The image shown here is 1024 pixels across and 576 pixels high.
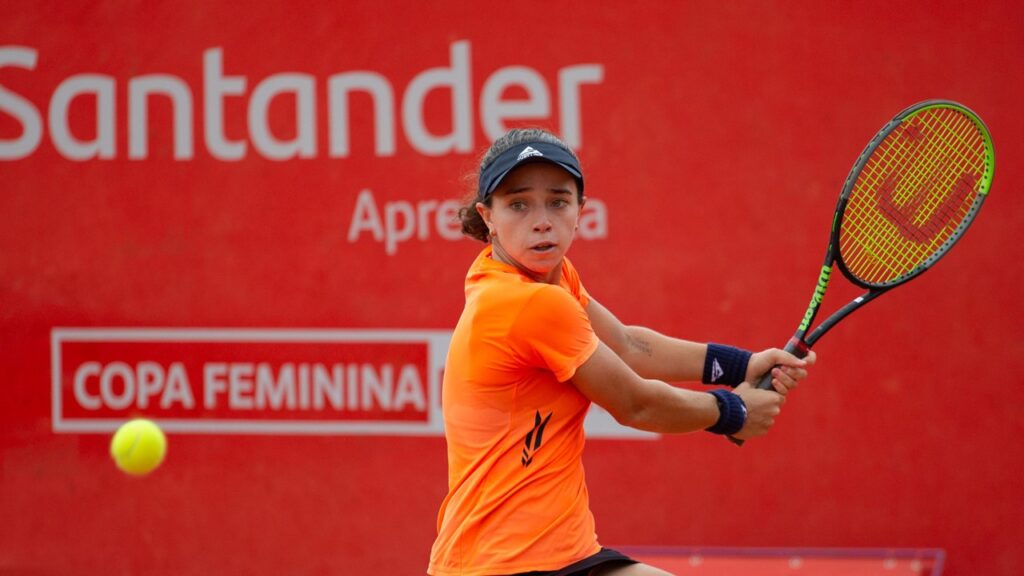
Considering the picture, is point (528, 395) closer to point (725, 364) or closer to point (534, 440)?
point (534, 440)

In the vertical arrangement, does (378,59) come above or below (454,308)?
above

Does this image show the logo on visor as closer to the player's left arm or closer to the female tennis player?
the female tennis player

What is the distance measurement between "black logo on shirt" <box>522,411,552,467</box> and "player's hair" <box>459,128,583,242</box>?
0.51 m

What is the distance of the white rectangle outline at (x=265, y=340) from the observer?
529 centimetres

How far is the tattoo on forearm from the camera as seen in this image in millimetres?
3732

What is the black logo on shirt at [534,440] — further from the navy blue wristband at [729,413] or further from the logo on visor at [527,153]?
the logo on visor at [527,153]

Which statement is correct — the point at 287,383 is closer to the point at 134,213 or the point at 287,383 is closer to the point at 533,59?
the point at 134,213

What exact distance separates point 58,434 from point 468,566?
2916 millimetres

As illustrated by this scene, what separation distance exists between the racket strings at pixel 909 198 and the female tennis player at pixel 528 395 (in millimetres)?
1079

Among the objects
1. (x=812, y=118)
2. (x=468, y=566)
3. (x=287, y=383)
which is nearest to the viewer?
(x=468, y=566)

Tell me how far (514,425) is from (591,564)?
356mm

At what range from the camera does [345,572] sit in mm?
5422

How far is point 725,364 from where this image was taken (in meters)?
3.67

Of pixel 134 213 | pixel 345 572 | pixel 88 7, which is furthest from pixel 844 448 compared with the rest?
pixel 88 7
